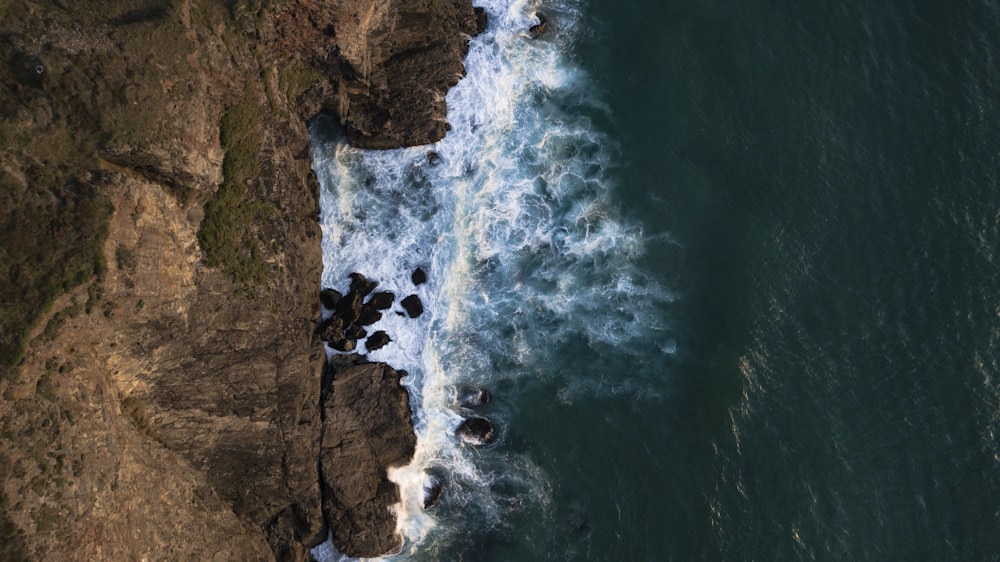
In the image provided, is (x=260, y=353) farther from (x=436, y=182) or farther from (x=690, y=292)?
(x=690, y=292)

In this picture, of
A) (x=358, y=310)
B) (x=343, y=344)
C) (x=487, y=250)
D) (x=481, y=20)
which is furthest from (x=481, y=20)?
(x=343, y=344)

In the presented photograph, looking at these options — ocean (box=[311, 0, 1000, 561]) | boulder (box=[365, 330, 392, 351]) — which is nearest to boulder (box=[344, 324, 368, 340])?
boulder (box=[365, 330, 392, 351])

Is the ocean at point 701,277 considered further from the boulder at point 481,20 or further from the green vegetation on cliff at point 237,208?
the green vegetation on cliff at point 237,208

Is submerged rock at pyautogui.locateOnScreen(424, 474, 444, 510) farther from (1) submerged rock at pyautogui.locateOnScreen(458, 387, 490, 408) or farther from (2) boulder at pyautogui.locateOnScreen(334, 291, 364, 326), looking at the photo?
(2) boulder at pyautogui.locateOnScreen(334, 291, 364, 326)

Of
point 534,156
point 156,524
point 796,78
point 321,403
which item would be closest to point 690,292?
point 534,156

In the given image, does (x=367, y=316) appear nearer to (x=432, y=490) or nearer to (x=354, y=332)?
(x=354, y=332)

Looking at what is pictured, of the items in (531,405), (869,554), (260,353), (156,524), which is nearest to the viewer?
(156,524)
